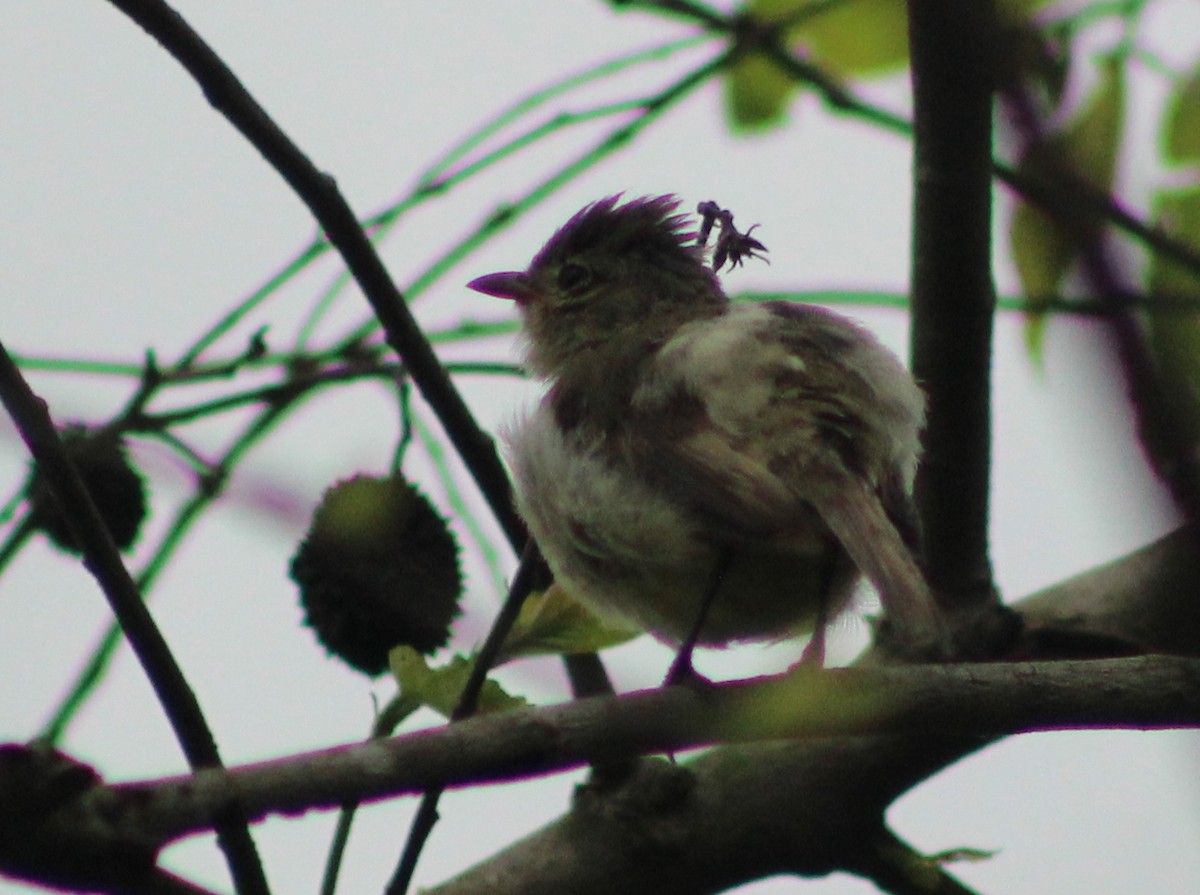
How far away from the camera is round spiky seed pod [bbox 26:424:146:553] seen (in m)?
3.45

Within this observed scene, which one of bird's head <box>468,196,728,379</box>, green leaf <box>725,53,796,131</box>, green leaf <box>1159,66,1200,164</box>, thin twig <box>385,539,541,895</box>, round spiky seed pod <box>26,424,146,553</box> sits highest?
green leaf <box>725,53,796,131</box>

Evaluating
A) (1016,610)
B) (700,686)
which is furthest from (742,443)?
(1016,610)

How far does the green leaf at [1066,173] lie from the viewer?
3.35 ft

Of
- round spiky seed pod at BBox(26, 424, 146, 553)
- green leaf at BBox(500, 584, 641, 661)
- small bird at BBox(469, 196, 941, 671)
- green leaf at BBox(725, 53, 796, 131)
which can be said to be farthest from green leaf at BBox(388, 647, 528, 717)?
green leaf at BBox(725, 53, 796, 131)

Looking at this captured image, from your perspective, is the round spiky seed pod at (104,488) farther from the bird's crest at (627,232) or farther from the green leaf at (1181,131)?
the green leaf at (1181,131)

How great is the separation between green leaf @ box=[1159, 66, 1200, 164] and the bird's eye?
177 cm

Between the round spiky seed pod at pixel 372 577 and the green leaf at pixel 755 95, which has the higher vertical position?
the green leaf at pixel 755 95

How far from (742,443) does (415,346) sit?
28.3 inches

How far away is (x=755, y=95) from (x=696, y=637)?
78.9 inches

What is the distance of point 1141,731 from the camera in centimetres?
264

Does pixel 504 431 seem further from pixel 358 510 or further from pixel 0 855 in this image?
pixel 0 855

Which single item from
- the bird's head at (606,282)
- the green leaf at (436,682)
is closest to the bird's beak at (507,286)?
the bird's head at (606,282)

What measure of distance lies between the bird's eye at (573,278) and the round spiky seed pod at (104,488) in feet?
4.54

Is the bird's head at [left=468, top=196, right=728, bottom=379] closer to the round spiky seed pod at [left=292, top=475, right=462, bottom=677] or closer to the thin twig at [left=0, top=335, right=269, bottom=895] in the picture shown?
the round spiky seed pod at [left=292, top=475, right=462, bottom=677]
